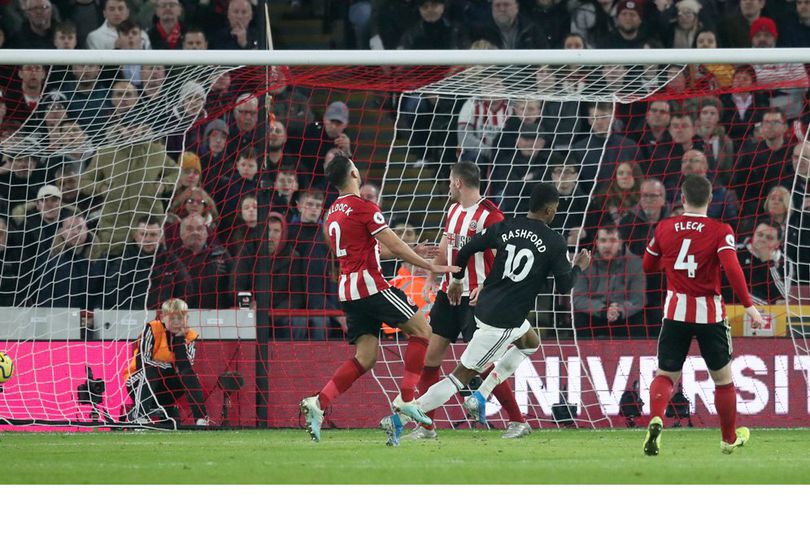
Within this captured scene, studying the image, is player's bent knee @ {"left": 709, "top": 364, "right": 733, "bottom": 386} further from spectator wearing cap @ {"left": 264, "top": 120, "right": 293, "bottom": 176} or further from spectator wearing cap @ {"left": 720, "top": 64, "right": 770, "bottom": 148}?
spectator wearing cap @ {"left": 264, "top": 120, "right": 293, "bottom": 176}

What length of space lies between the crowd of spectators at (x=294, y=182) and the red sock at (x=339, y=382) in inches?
108

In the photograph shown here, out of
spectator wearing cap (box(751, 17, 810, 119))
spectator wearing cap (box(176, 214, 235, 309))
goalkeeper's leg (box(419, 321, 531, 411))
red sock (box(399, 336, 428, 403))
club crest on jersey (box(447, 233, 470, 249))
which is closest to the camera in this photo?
goalkeeper's leg (box(419, 321, 531, 411))

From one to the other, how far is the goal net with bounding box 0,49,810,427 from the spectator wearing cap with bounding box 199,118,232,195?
25 mm

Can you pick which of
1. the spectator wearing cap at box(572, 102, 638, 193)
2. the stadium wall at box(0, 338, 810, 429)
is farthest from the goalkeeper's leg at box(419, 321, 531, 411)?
the spectator wearing cap at box(572, 102, 638, 193)

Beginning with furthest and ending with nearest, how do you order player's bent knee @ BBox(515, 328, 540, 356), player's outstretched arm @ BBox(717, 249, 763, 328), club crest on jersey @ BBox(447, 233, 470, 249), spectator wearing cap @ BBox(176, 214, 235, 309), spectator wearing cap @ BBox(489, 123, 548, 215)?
spectator wearing cap @ BBox(489, 123, 548, 215)
spectator wearing cap @ BBox(176, 214, 235, 309)
club crest on jersey @ BBox(447, 233, 470, 249)
player's bent knee @ BBox(515, 328, 540, 356)
player's outstretched arm @ BBox(717, 249, 763, 328)

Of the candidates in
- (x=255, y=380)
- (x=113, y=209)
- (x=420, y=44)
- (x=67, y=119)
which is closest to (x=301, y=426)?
(x=255, y=380)

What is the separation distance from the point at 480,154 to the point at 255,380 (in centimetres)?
326

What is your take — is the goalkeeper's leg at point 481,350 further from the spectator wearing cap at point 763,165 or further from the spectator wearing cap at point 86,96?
the spectator wearing cap at point 86,96

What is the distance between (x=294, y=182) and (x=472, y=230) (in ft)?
10.9

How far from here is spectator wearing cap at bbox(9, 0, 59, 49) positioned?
585 inches

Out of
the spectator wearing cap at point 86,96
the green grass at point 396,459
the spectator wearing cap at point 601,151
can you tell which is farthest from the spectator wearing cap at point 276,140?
the green grass at point 396,459

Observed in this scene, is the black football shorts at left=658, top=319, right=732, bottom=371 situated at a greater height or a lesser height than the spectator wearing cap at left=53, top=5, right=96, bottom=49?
lesser

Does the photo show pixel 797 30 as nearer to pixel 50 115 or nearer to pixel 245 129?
pixel 245 129

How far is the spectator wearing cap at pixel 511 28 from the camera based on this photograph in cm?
1472
